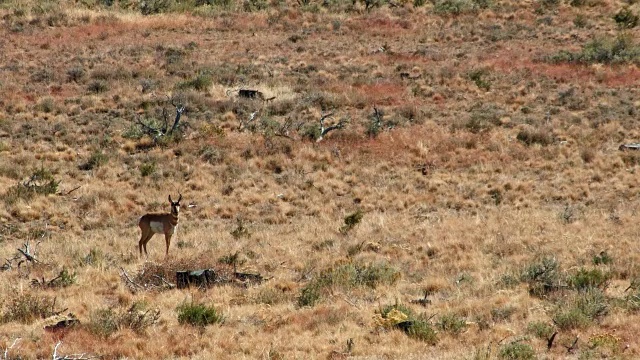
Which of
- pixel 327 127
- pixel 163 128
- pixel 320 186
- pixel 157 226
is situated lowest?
pixel 320 186

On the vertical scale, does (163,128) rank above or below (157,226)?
below

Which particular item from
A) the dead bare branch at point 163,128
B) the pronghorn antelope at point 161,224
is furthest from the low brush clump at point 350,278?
the dead bare branch at point 163,128

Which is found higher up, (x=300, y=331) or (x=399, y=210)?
(x=300, y=331)

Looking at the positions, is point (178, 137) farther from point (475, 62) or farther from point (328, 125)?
point (475, 62)

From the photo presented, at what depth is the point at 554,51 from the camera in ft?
123

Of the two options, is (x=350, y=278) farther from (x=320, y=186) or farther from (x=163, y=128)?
(x=163, y=128)

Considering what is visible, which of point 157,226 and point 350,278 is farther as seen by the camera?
point 157,226

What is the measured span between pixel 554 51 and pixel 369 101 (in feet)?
43.2

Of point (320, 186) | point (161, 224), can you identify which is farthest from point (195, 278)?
point (320, 186)

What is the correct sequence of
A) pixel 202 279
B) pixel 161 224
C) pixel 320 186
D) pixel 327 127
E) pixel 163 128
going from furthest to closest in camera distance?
pixel 327 127 < pixel 163 128 < pixel 320 186 < pixel 161 224 < pixel 202 279

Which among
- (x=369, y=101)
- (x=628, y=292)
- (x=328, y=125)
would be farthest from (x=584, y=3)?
(x=628, y=292)

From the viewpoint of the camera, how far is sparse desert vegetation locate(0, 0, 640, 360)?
9633 mm

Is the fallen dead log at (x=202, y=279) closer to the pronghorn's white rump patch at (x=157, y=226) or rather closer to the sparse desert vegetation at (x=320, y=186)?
the sparse desert vegetation at (x=320, y=186)

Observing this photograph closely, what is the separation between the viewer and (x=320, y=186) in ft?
66.3
